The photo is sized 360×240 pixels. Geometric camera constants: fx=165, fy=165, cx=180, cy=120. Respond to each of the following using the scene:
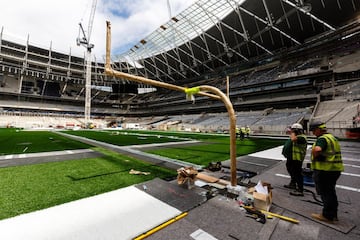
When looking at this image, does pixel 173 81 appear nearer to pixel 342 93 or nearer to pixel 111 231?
pixel 342 93

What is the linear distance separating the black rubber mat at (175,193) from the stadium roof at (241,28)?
36.9 meters

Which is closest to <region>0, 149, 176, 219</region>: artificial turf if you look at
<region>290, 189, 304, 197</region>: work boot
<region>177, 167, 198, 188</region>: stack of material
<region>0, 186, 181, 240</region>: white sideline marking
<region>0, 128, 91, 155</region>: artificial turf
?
<region>0, 186, 181, 240</region>: white sideline marking

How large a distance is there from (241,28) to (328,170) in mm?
43316

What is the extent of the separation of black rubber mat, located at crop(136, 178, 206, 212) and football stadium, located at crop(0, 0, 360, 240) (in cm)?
4

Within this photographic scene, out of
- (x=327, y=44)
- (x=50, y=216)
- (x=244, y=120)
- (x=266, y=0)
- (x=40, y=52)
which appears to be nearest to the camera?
(x=50, y=216)

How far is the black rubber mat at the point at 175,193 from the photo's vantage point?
11.0ft

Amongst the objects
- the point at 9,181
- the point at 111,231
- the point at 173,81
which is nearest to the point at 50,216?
the point at 111,231

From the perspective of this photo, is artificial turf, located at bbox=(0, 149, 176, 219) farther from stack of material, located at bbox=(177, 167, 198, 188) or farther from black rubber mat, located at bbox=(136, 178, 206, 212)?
stack of material, located at bbox=(177, 167, 198, 188)

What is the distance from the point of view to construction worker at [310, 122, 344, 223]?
9.34ft

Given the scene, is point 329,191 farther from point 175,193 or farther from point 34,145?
point 34,145

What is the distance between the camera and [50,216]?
2.86 metres

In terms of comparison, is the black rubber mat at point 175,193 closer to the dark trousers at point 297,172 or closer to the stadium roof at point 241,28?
the dark trousers at point 297,172

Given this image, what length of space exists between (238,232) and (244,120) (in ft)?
125

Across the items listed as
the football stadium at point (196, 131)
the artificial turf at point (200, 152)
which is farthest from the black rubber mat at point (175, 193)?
the artificial turf at point (200, 152)
